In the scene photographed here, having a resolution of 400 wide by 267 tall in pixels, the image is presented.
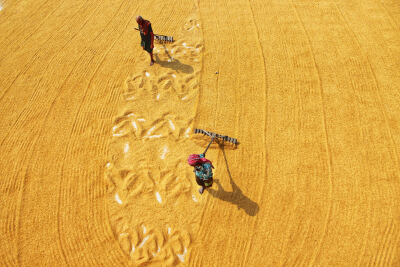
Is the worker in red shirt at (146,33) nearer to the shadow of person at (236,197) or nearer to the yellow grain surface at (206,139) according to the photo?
the yellow grain surface at (206,139)

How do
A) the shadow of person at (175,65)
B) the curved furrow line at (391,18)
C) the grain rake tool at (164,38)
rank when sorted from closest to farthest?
the shadow of person at (175,65), the curved furrow line at (391,18), the grain rake tool at (164,38)

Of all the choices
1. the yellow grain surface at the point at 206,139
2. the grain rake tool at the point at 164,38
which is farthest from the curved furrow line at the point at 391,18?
the grain rake tool at the point at 164,38

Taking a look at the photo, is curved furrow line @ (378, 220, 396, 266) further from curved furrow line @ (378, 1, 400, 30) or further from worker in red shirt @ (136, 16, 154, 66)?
Answer: worker in red shirt @ (136, 16, 154, 66)

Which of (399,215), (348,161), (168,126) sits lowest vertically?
(399,215)

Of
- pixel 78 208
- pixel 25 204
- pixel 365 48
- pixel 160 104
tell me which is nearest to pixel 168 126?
pixel 160 104

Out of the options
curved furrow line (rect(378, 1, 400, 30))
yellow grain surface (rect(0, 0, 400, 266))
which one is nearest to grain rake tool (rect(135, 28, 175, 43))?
yellow grain surface (rect(0, 0, 400, 266))

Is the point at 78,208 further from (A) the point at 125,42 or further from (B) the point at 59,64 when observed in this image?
(A) the point at 125,42
